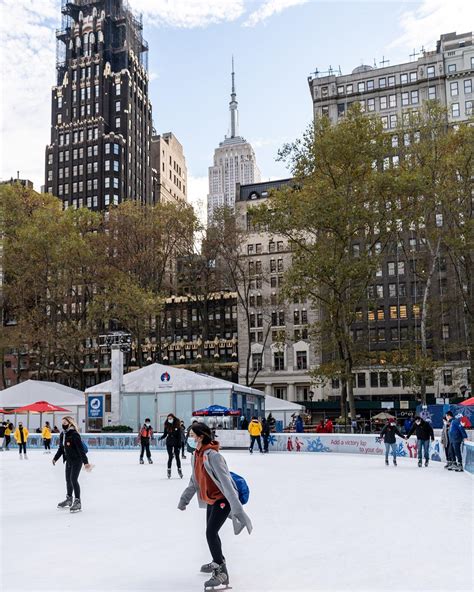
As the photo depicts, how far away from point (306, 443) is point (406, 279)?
42.2 m

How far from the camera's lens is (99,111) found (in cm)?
11256

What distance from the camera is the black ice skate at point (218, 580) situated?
6460 mm

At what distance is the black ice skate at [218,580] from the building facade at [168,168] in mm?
116592

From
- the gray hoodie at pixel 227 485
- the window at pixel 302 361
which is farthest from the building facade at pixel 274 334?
the gray hoodie at pixel 227 485

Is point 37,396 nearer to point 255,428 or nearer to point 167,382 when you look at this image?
point 167,382

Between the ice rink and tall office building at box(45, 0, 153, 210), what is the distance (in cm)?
9518

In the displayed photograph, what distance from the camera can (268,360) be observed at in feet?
240

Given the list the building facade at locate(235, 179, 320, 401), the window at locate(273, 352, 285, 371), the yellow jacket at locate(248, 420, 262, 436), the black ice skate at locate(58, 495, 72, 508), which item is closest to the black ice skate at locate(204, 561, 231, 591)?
the black ice skate at locate(58, 495, 72, 508)

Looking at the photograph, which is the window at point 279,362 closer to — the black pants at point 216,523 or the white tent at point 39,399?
the white tent at point 39,399

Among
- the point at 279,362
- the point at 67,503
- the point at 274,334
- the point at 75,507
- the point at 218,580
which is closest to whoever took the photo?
the point at 218,580

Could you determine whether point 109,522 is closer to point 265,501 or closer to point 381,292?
point 265,501

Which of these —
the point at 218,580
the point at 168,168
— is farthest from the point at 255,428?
the point at 168,168

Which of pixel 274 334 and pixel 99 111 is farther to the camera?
pixel 99 111

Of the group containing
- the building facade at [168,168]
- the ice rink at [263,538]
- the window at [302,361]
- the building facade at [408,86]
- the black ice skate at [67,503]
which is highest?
the building facade at [168,168]
